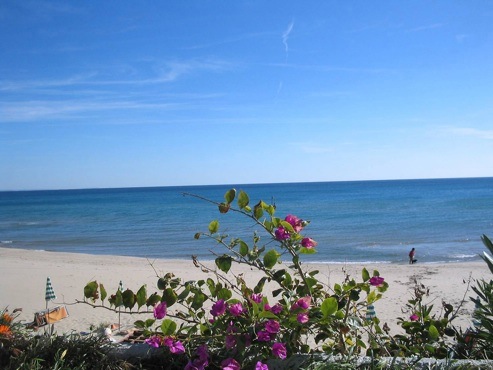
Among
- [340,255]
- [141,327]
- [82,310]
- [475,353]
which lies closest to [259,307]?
[141,327]

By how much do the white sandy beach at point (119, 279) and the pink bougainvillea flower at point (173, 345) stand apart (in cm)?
531

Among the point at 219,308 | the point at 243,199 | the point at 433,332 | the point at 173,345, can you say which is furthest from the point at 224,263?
the point at 433,332

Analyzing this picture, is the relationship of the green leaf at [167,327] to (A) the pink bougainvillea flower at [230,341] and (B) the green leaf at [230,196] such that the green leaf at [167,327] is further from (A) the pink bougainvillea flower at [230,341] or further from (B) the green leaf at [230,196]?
(B) the green leaf at [230,196]

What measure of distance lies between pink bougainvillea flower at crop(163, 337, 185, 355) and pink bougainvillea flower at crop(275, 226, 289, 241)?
67cm

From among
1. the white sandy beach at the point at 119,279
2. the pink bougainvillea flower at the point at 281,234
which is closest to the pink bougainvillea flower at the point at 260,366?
the pink bougainvillea flower at the point at 281,234

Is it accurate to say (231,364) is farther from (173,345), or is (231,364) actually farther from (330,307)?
(330,307)

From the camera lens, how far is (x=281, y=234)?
7.94ft

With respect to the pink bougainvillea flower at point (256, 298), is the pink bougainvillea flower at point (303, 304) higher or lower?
higher

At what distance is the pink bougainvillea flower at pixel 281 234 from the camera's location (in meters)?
2.42

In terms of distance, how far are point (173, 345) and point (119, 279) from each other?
→ 11491 mm

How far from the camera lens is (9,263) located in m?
16.3

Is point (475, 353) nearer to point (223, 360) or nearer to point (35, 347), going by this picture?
point (223, 360)

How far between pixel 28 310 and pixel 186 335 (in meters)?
8.04

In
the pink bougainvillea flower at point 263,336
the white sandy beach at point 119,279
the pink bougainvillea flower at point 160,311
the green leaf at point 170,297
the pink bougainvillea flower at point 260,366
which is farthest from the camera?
the white sandy beach at point 119,279
